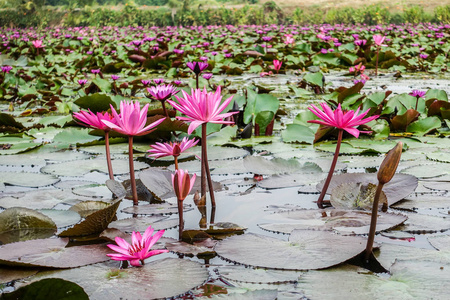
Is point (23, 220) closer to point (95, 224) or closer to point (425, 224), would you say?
point (95, 224)

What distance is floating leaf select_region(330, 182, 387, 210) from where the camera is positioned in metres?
1.23

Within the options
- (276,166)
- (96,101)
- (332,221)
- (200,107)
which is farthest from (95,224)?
(96,101)

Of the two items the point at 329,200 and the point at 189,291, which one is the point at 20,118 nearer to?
the point at 329,200

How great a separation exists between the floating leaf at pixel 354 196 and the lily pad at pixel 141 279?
1.65ft

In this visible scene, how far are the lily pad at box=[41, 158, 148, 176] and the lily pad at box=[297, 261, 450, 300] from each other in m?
1.02

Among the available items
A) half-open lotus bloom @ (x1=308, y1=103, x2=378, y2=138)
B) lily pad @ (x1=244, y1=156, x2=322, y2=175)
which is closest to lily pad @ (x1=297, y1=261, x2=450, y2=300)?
half-open lotus bloom @ (x1=308, y1=103, x2=378, y2=138)

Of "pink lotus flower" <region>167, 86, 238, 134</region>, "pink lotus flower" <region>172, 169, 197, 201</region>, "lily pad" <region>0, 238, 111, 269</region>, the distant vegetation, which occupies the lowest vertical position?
"lily pad" <region>0, 238, 111, 269</region>

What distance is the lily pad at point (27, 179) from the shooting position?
154 cm

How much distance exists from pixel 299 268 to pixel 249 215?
37 centimetres

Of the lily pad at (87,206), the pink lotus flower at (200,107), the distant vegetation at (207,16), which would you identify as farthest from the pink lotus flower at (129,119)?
the distant vegetation at (207,16)

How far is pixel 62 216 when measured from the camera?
1.20 meters

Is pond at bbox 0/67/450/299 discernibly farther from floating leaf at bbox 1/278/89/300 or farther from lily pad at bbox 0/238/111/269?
floating leaf at bbox 1/278/89/300

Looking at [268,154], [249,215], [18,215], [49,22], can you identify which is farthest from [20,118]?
[49,22]

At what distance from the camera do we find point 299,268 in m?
0.87
